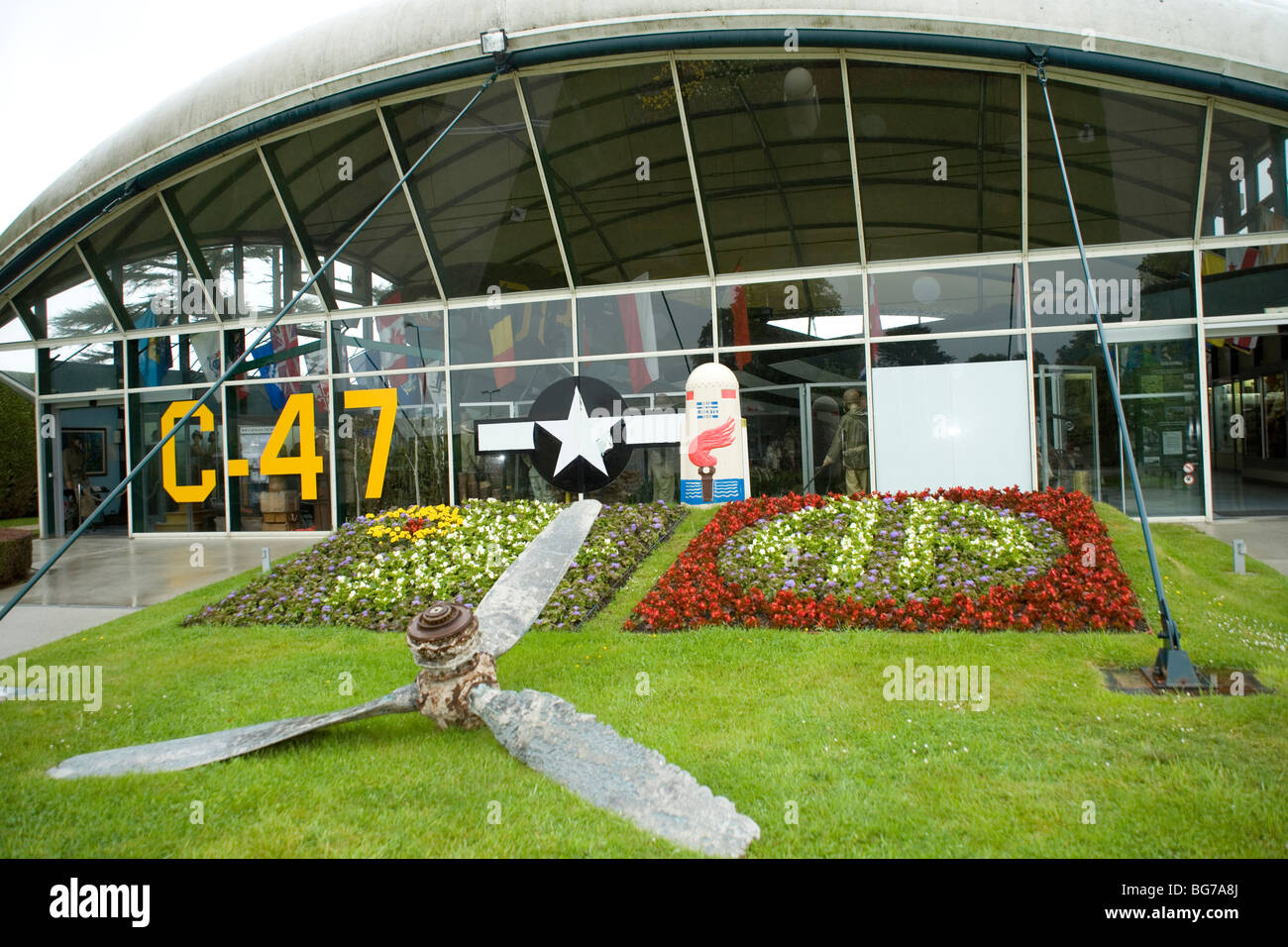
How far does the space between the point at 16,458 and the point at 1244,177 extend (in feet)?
99.7

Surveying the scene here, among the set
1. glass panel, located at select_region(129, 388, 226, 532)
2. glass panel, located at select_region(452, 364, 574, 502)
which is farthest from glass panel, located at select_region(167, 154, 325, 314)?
glass panel, located at select_region(452, 364, 574, 502)

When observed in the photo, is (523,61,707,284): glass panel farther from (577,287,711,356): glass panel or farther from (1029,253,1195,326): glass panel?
(1029,253,1195,326): glass panel

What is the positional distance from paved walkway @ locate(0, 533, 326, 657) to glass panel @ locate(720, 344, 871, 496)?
730cm

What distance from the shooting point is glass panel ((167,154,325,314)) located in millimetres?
13203

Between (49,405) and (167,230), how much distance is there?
183 inches

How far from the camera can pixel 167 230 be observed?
13.8 metres

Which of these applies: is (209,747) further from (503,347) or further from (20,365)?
(20,365)

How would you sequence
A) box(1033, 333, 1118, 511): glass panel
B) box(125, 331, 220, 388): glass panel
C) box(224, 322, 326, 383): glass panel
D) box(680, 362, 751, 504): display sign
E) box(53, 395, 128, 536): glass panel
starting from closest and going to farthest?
box(680, 362, 751, 504): display sign, box(1033, 333, 1118, 511): glass panel, box(224, 322, 326, 383): glass panel, box(125, 331, 220, 388): glass panel, box(53, 395, 128, 536): glass panel

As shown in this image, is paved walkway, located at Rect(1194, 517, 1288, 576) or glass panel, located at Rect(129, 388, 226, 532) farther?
glass panel, located at Rect(129, 388, 226, 532)

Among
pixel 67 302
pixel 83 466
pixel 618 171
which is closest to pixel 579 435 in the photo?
pixel 618 171

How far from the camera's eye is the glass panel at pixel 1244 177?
10734 mm

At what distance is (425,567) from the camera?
8734mm

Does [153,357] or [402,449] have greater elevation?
[153,357]
